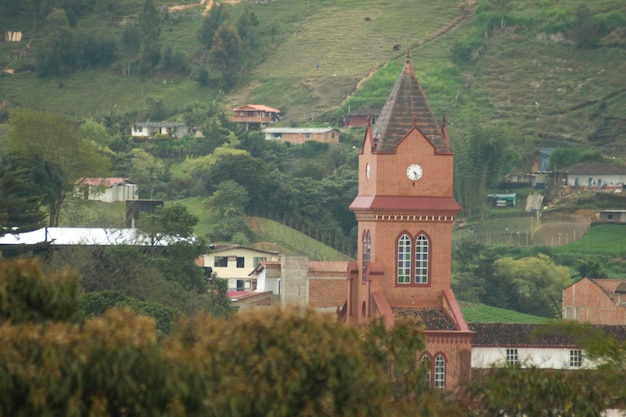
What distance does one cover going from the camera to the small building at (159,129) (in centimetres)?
11950

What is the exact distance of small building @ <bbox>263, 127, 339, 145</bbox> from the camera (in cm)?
11956

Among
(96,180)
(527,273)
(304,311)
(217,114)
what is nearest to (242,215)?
(96,180)

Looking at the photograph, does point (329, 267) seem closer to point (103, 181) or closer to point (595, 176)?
point (103, 181)

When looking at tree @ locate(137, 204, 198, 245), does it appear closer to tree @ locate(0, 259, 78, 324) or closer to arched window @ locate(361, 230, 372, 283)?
arched window @ locate(361, 230, 372, 283)

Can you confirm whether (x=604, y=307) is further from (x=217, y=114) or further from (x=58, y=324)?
(x=217, y=114)

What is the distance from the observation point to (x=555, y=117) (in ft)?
411

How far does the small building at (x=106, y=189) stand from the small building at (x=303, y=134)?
26.5m

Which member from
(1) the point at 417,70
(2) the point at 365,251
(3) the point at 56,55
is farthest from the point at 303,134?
(2) the point at 365,251

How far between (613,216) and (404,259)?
2158 inches

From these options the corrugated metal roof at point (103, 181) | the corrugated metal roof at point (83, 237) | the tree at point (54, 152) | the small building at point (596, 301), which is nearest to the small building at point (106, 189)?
the corrugated metal roof at point (103, 181)

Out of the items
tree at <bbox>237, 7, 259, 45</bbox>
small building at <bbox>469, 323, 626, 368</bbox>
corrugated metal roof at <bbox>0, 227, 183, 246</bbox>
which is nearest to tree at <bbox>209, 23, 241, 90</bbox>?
tree at <bbox>237, 7, 259, 45</bbox>

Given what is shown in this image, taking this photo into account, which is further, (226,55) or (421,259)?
(226,55)

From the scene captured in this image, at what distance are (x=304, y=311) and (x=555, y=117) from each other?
104 metres

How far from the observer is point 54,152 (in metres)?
76.9
